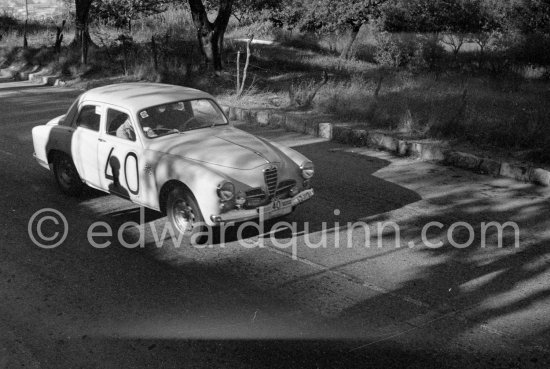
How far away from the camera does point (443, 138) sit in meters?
12.3

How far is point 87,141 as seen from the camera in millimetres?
8273

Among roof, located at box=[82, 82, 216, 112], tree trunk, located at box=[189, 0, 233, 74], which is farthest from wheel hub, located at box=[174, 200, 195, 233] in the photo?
tree trunk, located at box=[189, 0, 233, 74]

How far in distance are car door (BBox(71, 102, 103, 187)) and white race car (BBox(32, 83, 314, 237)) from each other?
0.01 meters

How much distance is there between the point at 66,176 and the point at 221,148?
2.72m

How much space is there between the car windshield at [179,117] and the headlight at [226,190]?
1445 mm

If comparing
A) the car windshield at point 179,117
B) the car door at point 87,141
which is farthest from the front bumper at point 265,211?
the car door at point 87,141

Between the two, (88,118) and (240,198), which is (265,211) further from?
(88,118)

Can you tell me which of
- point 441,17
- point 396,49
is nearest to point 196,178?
point 396,49

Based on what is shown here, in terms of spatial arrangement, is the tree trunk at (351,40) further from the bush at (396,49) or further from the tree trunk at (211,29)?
the tree trunk at (211,29)

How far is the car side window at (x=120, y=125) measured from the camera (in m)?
7.85

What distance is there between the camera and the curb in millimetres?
10183

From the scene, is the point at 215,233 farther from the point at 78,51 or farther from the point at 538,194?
the point at 78,51

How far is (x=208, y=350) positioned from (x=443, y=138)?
8356 millimetres

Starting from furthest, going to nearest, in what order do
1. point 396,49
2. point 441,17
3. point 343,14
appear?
point 343,14 < point 441,17 < point 396,49
